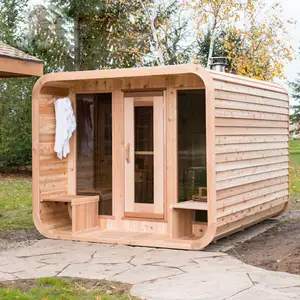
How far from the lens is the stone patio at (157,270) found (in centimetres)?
530

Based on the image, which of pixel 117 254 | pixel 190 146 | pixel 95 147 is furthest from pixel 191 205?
pixel 95 147

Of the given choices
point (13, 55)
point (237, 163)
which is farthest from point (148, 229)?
point (13, 55)

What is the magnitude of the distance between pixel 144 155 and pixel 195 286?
295 centimetres

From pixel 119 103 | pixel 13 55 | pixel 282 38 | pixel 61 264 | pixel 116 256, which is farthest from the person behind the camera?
pixel 282 38

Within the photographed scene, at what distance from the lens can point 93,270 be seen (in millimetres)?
6250

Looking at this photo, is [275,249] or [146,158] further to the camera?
[146,158]

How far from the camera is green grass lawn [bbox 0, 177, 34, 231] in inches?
395

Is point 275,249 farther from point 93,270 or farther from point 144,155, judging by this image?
point 93,270

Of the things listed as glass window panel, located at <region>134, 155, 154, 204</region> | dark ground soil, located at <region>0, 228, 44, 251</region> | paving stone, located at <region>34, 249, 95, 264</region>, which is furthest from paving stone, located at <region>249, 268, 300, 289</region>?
dark ground soil, located at <region>0, 228, 44, 251</region>

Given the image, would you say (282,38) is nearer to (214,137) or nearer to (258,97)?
(258,97)

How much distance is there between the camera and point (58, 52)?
2006 centimetres

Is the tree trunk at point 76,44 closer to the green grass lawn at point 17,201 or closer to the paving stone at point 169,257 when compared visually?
the green grass lawn at point 17,201

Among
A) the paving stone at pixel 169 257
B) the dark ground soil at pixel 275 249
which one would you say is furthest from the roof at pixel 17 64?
the dark ground soil at pixel 275 249

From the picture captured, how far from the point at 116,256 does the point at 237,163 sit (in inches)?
82.0
